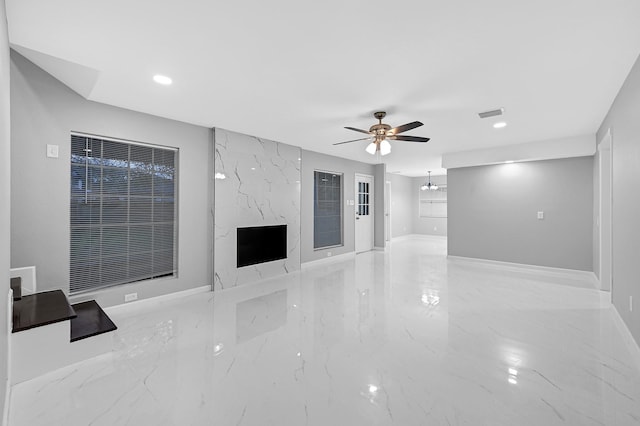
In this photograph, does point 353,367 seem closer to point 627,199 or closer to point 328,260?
point 627,199

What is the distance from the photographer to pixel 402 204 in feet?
38.2

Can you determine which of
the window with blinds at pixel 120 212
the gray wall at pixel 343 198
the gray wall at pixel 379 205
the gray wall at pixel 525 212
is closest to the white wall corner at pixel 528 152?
the gray wall at pixel 525 212

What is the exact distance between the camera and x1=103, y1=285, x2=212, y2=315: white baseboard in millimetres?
3703

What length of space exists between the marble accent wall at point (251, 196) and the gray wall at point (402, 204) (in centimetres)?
569

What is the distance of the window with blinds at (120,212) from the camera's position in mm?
3516

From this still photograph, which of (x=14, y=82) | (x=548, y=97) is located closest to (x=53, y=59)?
(x=14, y=82)

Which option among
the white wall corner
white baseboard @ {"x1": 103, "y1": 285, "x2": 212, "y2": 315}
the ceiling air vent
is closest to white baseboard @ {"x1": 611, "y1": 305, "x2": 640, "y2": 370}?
the ceiling air vent

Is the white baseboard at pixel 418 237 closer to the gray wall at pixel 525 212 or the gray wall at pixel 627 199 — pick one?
the gray wall at pixel 525 212

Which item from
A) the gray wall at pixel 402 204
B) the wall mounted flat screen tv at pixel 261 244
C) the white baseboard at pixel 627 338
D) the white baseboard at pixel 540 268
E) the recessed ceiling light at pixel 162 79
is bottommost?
the white baseboard at pixel 627 338

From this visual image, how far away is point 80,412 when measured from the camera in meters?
1.92

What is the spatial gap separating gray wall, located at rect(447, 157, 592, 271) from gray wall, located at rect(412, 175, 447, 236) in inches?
181

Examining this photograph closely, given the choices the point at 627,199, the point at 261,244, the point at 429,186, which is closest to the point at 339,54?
the point at 627,199

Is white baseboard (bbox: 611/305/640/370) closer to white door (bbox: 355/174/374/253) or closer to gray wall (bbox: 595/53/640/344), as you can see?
gray wall (bbox: 595/53/640/344)

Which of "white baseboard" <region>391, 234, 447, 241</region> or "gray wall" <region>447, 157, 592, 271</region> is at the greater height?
"gray wall" <region>447, 157, 592, 271</region>
